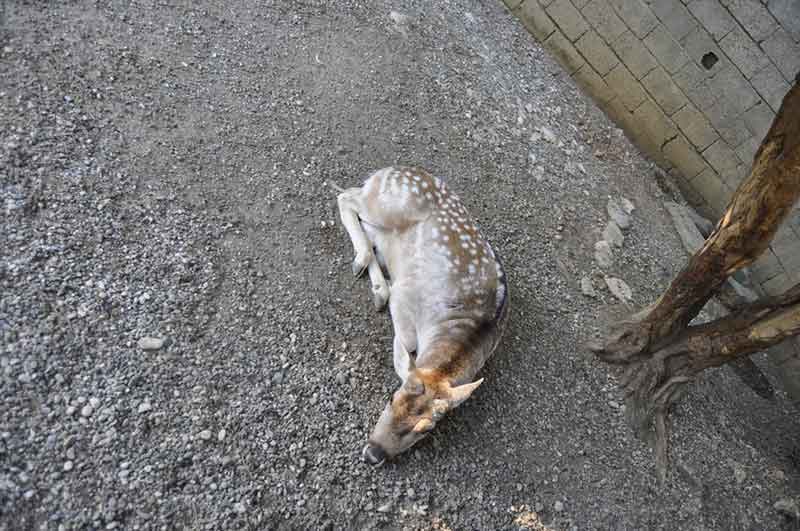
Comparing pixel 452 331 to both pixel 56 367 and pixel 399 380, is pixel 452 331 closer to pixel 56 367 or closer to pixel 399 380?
pixel 399 380

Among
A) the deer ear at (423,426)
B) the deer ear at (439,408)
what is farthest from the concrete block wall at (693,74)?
the deer ear at (423,426)

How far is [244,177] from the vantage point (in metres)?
4.08

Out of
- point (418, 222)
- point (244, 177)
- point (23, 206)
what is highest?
point (418, 222)

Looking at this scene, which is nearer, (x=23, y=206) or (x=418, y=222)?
(x=23, y=206)

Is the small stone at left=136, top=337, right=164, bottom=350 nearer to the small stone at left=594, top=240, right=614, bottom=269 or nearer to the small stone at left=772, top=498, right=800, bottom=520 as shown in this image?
the small stone at left=594, top=240, right=614, bottom=269

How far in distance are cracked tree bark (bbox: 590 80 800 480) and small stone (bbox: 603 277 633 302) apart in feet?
1.81

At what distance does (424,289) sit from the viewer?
3730mm

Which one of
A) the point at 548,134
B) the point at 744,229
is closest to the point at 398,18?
the point at 548,134

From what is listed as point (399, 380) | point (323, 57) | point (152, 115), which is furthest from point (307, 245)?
point (323, 57)

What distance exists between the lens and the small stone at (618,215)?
5344 mm

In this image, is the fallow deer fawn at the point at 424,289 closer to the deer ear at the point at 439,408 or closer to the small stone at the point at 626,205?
the deer ear at the point at 439,408

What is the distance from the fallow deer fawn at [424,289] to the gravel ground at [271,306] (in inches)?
7.3

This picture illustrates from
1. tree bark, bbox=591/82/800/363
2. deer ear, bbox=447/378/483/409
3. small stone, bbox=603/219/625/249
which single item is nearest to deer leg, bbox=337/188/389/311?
deer ear, bbox=447/378/483/409

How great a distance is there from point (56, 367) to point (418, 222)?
223cm
